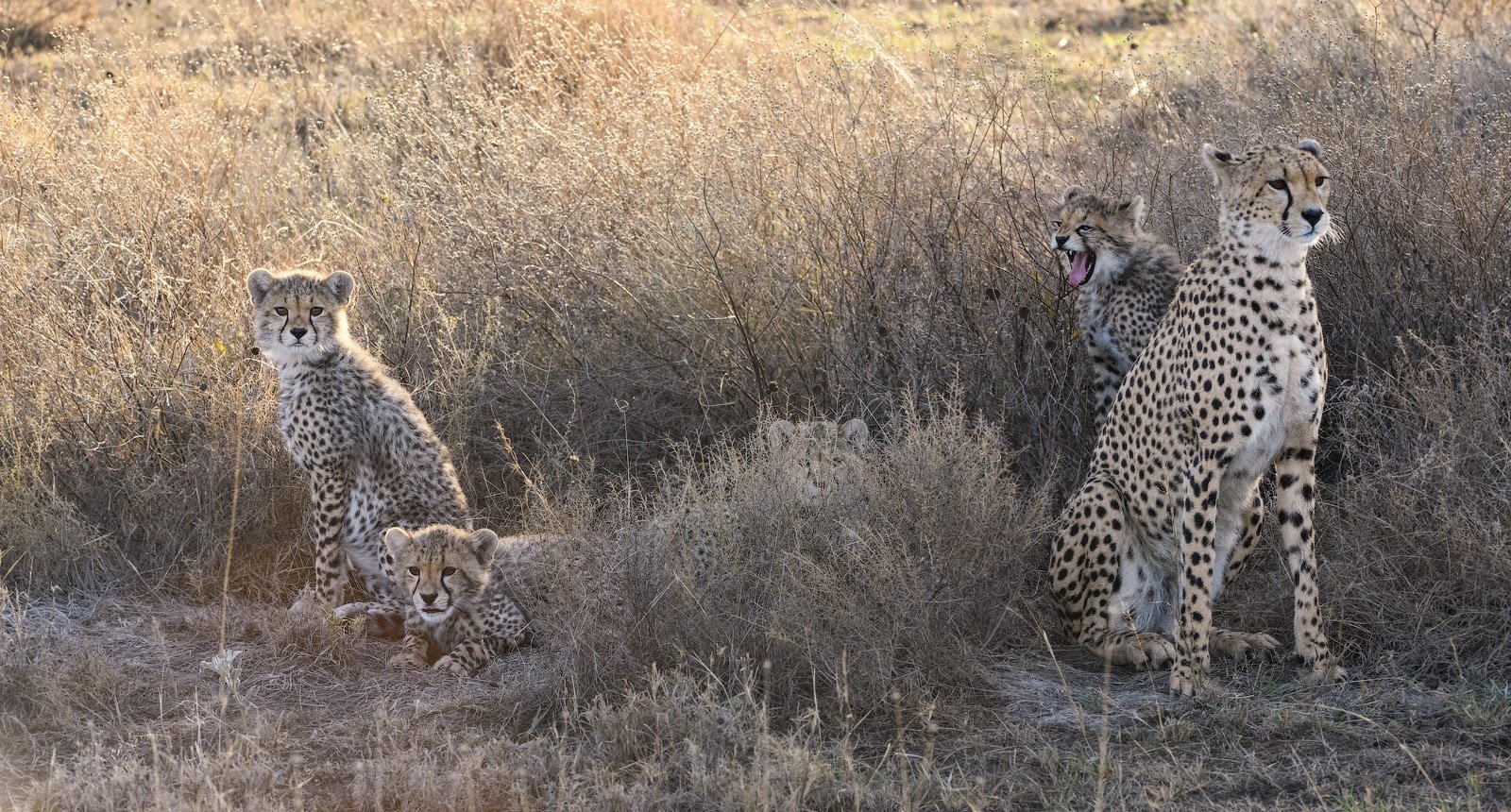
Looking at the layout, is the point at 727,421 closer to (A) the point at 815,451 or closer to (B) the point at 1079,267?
(A) the point at 815,451

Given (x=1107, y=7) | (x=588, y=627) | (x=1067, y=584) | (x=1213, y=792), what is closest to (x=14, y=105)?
(x=588, y=627)

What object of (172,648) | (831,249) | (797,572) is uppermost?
(831,249)

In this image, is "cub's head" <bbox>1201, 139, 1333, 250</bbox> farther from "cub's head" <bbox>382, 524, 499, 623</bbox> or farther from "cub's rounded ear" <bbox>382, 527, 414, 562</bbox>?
"cub's rounded ear" <bbox>382, 527, 414, 562</bbox>

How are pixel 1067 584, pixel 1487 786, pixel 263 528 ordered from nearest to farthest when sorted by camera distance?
pixel 1487 786
pixel 1067 584
pixel 263 528

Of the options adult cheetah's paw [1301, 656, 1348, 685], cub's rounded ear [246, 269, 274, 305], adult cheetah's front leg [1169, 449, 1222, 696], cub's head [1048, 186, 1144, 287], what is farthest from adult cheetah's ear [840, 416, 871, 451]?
cub's rounded ear [246, 269, 274, 305]

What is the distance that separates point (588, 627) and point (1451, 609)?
227 centimetres

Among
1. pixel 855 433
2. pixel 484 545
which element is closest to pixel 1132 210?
pixel 855 433

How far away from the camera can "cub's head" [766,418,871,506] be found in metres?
4.45

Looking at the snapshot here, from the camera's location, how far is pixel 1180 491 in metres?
4.14

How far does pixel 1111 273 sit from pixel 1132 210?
0.71ft

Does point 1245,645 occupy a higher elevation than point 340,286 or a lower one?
lower

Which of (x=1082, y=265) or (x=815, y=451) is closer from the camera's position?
(x=815, y=451)

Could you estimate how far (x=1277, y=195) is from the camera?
388 cm

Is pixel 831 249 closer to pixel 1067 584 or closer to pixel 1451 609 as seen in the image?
pixel 1067 584
